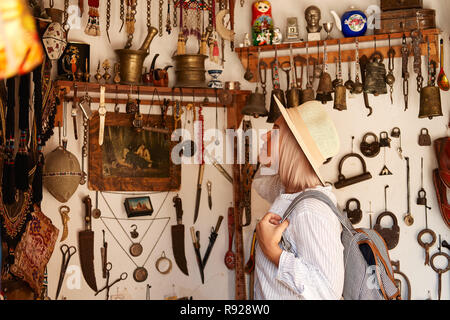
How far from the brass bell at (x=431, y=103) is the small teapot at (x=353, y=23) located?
60 cm

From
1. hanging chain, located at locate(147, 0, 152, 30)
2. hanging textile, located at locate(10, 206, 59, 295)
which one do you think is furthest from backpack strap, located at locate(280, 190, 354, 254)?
hanging chain, located at locate(147, 0, 152, 30)

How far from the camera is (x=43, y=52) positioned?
10.4 ft

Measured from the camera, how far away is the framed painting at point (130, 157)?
3.75 metres

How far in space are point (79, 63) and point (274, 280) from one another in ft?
7.33

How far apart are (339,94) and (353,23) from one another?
0.51m

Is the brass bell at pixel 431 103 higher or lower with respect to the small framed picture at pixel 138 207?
higher

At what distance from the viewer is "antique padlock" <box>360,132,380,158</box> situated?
3.76 meters

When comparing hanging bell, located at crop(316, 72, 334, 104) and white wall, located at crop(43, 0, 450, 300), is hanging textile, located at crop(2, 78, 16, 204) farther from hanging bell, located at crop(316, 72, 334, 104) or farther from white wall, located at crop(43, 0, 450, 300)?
hanging bell, located at crop(316, 72, 334, 104)

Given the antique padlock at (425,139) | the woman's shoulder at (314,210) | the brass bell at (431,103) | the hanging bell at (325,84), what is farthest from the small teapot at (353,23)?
the woman's shoulder at (314,210)

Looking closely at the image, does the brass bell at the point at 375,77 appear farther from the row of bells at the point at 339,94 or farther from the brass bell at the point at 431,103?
the brass bell at the point at 431,103
